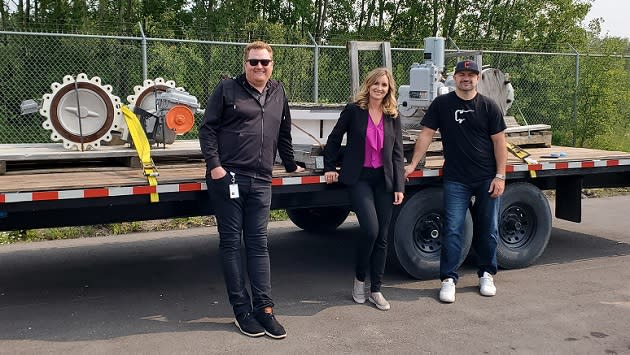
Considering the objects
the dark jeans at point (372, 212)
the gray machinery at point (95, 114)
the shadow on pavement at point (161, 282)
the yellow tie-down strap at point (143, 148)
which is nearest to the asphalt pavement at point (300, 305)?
the shadow on pavement at point (161, 282)

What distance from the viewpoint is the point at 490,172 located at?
5574 mm

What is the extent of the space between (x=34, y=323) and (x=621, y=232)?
6.83m

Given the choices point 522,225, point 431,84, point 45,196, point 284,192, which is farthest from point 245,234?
point 522,225

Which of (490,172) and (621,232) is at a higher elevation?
(490,172)

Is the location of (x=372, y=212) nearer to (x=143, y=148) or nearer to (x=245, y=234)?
(x=245, y=234)

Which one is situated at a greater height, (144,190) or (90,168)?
(90,168)

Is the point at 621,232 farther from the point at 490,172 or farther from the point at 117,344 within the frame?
the point at 117,344

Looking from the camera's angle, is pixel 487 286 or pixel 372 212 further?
pixel 487 286

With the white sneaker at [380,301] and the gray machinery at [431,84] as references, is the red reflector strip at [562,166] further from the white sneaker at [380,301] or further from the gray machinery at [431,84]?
the white sneaker at [380,301]

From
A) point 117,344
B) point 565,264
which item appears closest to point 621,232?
point 565,264

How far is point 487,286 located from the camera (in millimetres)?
5676

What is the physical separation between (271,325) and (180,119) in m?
2.20

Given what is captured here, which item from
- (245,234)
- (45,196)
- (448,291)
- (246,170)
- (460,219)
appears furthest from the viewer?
(460,219)

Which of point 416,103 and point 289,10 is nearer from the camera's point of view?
point 416,103
